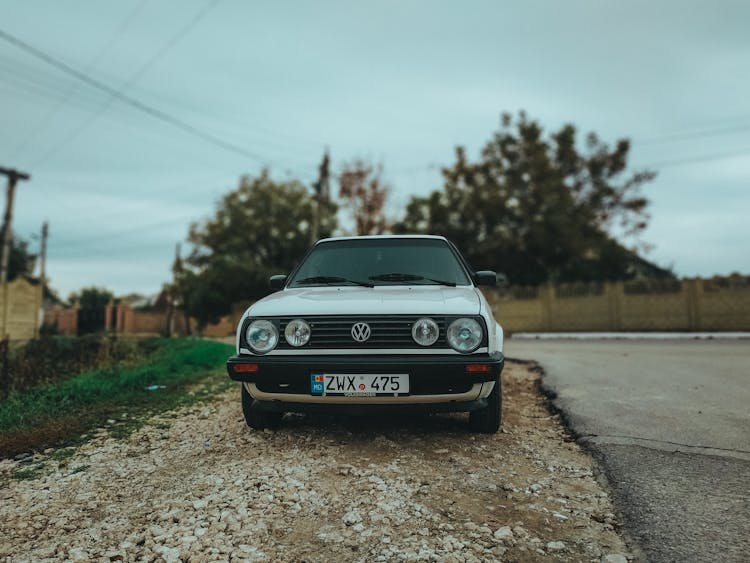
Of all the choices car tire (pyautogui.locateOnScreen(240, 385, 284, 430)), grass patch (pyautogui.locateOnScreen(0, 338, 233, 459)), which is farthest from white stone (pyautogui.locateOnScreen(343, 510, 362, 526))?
grass patch (pyautogui.locateOnScreen(0, 338, 233, 459))

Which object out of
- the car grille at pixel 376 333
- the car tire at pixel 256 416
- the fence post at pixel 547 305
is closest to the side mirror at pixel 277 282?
the car tire at pixel 256 416

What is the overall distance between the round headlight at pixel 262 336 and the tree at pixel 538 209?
23094 millimetres

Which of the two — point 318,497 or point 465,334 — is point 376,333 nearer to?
point 465,334

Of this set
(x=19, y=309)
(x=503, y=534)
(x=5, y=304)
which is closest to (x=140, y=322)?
(x=19, y=309)

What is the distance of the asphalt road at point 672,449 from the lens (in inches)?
99.8

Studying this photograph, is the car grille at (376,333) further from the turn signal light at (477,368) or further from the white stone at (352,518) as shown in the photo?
the white stone at (352,518)

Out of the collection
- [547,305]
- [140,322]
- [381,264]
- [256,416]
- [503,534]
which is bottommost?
[503,534]

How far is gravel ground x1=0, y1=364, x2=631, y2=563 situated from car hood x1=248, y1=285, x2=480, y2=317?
93 cm

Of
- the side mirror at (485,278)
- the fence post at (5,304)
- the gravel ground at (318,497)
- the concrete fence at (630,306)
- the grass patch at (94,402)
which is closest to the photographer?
the gravel ground at (318,497)

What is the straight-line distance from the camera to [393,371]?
11.7 feet

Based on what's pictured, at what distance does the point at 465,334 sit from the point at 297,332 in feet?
3.56

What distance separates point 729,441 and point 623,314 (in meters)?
18.4

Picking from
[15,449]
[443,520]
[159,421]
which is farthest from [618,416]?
[15,449]

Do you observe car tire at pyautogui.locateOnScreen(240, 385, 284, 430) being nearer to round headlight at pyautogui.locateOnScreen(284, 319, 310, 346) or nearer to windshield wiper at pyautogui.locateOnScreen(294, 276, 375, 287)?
round headlight at pyautogui.locateOnScreen(284, 319, 310, 346)
